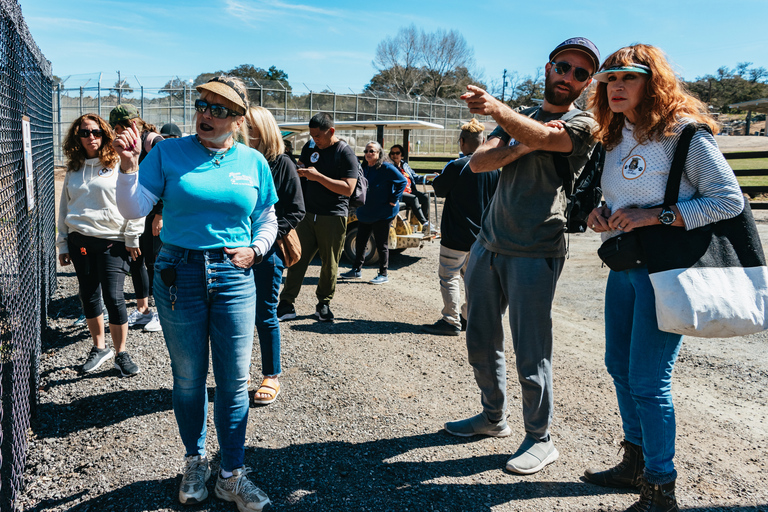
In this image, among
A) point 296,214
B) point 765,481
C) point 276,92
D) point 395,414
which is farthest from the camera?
point 276,92

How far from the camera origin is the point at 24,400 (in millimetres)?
3229

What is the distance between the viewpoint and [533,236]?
2904 mm

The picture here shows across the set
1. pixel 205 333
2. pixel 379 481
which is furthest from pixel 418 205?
pixel 205 333

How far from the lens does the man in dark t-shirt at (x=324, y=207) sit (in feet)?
18.6

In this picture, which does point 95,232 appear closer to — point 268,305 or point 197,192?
point 268,305

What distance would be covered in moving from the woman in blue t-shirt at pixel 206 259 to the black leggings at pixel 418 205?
21.7 ft

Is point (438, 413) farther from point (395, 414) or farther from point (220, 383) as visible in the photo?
point (220, 383)

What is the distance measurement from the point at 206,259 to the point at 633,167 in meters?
2.00

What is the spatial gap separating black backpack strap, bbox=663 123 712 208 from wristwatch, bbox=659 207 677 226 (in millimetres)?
43

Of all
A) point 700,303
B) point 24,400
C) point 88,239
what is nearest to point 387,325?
point 88,239

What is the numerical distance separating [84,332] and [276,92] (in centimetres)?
2738

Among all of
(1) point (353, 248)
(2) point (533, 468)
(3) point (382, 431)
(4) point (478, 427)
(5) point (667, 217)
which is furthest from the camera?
(1) point (353, 248)

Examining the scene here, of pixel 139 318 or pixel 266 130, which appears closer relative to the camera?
pixel 266 130

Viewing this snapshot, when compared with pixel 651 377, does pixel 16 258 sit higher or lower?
higher
